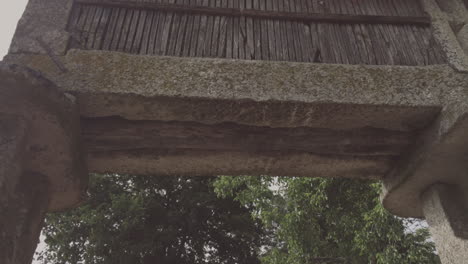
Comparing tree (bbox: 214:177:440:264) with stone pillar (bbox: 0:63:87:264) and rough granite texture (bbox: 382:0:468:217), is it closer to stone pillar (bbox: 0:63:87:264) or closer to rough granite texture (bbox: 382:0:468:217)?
rough granite texture (bbox: 382:0:468:217)

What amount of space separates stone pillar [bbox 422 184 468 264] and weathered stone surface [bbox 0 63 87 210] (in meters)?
2.70

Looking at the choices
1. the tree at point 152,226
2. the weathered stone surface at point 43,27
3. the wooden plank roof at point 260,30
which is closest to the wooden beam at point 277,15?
the wooden plank roof at point 260,30

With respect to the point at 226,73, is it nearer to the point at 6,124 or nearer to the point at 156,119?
the point at 156,119

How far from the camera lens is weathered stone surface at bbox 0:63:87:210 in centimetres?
195

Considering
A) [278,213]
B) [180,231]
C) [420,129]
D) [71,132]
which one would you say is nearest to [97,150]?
[71,132]

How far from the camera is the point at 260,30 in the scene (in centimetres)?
287

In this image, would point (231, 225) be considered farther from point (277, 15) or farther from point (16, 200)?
point (16, 200)

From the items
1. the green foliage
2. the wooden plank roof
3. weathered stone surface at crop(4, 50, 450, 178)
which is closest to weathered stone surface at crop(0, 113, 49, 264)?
weathered stone surface at crop(4, 50, 450, 178)

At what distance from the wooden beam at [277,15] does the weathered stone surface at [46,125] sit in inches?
42.7

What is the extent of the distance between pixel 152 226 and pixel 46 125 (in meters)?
11.3

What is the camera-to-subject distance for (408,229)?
6789 mm

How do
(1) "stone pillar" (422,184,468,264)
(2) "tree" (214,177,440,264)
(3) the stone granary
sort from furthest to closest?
(2) "tree" (214,177,440,264), (1) "stone pillar" (422,184,468,264), (3) the stone granary

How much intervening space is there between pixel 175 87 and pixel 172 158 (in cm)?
73

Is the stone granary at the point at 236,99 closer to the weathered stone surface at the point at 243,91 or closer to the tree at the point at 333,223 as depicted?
the weathered stone surface at the point at 243,91
